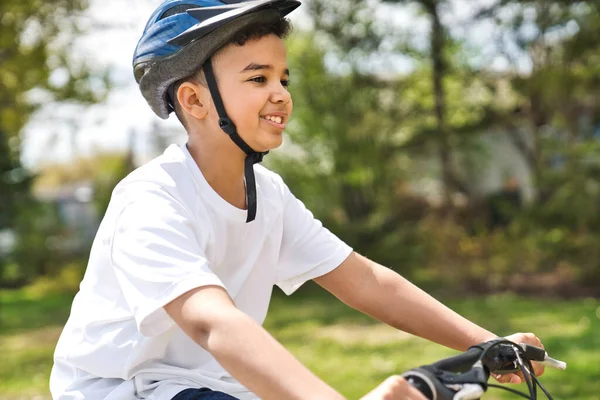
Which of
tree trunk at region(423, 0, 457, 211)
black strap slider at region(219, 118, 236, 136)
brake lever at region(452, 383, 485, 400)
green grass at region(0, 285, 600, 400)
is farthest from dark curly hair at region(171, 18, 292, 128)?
tree trunk at region(423, 0, 457, 211)

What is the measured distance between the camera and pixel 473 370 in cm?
177

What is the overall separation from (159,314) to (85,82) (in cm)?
1218

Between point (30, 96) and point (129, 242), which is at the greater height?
point (30, 96)

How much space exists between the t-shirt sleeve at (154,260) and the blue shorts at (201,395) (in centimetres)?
27

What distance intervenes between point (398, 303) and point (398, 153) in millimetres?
12964

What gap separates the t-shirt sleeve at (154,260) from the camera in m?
1.88

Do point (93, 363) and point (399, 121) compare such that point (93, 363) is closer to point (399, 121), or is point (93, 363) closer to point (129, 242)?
point (129, 242)

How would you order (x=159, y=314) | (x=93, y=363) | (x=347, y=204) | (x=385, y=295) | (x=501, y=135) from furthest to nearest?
1. (x=501, y=135)
2. (x=347, y=204)
3. (x=385, y=295)
4. (x=93, y=363)
5. (x=159, y=314)

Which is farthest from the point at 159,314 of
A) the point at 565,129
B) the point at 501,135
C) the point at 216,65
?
the point at 501,135

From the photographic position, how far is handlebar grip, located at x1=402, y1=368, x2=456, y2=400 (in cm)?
165

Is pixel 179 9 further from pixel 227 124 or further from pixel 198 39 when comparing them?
pixel 227 124

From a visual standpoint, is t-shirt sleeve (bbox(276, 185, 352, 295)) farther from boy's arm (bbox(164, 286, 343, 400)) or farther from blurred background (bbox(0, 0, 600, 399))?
blurred background (bbox(0, 0, 600, 399))

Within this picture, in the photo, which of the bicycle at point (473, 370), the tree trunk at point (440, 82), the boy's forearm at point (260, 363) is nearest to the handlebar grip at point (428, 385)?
the bicycle at point (473, 370)

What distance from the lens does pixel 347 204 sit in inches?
573
